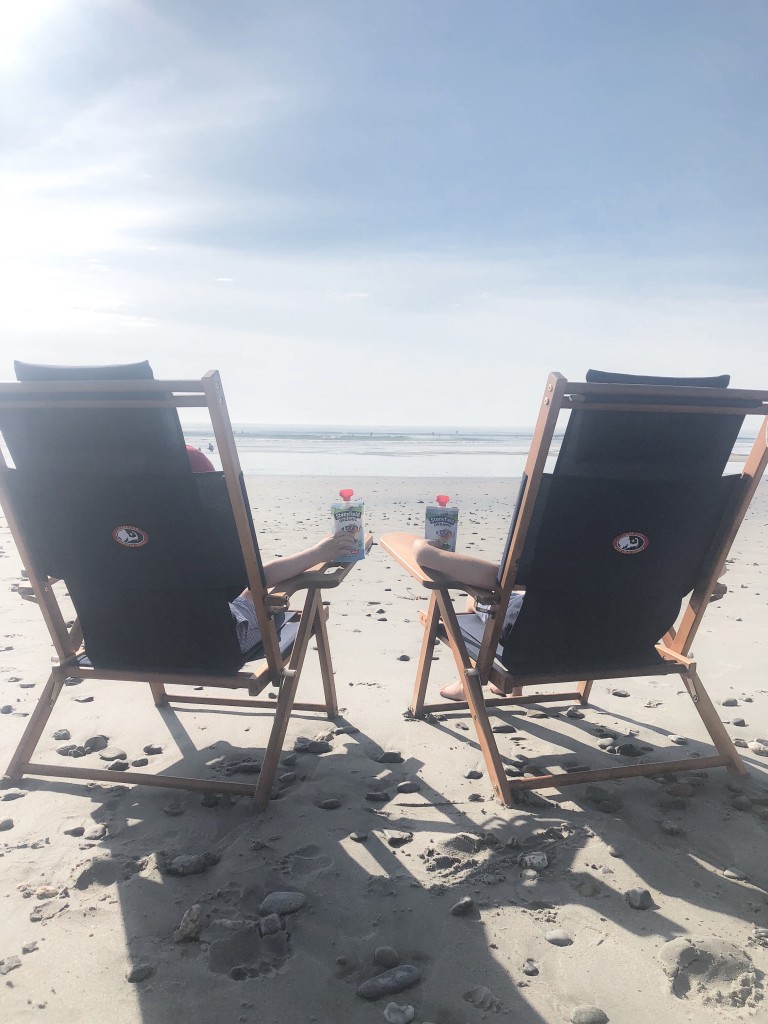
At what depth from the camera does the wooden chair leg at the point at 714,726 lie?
3.13m

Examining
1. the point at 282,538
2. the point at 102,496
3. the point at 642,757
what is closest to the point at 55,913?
the point at 102,496

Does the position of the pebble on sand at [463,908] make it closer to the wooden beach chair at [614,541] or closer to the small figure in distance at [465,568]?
the wooden beach chair at [614,541]

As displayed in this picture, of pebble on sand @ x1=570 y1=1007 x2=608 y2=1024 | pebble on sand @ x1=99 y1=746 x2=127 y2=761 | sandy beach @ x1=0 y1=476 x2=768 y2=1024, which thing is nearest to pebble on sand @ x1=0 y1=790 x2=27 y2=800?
sandy beach @ x1=0 y1=476 x2=768 y2=1024

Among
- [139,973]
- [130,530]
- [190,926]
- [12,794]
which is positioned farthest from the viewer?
[12,794]

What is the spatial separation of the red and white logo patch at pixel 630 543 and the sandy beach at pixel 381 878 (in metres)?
1.07

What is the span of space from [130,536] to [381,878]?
1.58 meters

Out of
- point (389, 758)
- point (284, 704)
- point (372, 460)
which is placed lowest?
point (372, 460)

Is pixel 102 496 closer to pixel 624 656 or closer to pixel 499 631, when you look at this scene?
pixel 499 631

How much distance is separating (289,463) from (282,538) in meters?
12.9

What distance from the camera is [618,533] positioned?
2.81 m

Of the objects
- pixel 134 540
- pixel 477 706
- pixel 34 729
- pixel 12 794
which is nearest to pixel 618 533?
pixel 477 706

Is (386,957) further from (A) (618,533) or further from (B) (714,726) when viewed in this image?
(B) (714,726)

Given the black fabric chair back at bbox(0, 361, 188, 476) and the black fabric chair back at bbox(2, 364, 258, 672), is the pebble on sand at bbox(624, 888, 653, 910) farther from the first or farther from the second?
the black fabric chair back at bbox(0, 361, 188, 476)

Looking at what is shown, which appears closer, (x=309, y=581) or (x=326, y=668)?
(x=309, y=581)
